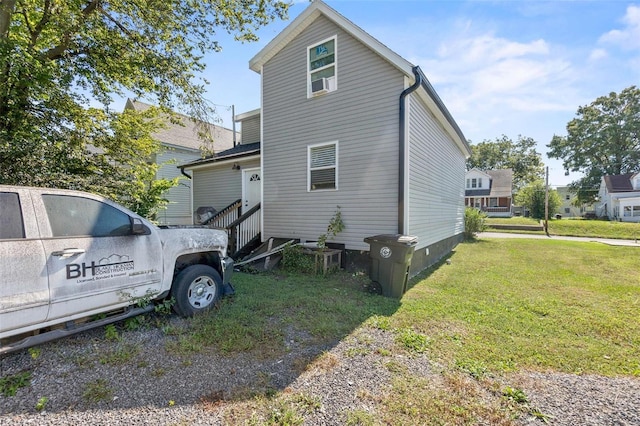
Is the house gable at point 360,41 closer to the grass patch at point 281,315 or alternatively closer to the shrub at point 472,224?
the grass patch at point 281,315

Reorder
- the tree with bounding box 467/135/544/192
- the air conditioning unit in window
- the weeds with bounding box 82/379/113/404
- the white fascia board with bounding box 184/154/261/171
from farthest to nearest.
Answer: the tree with bounding box 467/135/544/192, the white fascia board with bounding box 184/154/261/171, the air conditioning unit in window, the weeds with bounding box 82/379/113/404

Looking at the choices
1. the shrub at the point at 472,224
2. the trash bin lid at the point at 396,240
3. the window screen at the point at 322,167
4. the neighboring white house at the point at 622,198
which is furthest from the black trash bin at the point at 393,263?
the neighboring white house at the point at 622,198

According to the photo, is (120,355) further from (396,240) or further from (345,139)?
(345,139)

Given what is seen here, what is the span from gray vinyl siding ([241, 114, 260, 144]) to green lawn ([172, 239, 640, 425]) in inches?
272

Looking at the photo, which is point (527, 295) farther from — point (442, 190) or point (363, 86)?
point (363, 86)

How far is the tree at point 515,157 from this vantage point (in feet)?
152

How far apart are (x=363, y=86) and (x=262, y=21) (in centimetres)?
393

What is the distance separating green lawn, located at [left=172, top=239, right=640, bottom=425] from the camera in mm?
2389

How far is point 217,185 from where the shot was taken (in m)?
11.0

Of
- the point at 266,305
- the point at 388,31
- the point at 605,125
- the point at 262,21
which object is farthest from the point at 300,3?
the point at 605,125

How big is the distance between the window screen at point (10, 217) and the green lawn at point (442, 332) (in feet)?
6.14

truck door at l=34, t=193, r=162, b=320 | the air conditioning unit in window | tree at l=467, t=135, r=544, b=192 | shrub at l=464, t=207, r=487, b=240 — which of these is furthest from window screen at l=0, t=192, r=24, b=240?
tree at l=467, t=135, r=544, b=192

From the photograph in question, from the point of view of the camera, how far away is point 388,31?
7.48 metres

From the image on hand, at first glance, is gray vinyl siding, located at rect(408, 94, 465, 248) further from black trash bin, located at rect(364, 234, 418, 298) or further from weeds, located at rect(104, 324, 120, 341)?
weeds, located at rect(104, 324, 120, 341)
